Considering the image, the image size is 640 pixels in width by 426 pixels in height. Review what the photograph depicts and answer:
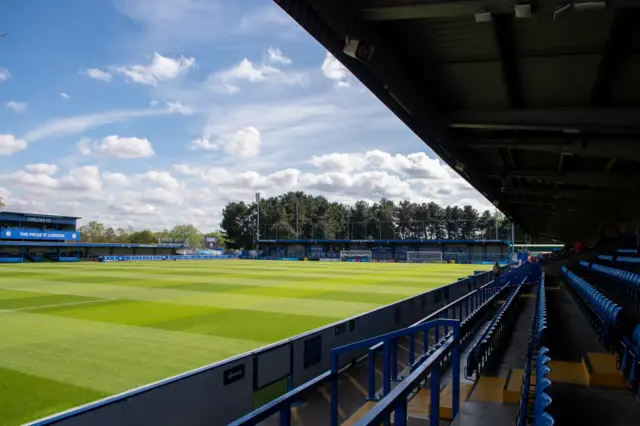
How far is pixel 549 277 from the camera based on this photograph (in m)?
23.0

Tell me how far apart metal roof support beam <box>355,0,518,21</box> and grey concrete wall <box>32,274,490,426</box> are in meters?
4.14

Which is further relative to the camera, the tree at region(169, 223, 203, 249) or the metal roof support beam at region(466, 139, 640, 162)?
the tree at region(169, 223, 203, 249)

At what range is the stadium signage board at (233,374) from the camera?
5.82 m

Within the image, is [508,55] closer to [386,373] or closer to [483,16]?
[483,16]

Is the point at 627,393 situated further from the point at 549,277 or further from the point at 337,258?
the point at 337,258

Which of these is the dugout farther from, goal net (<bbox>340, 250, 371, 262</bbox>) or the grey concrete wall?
the grey concrete wall

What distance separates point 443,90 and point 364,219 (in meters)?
131

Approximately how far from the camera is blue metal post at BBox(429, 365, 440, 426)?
3.87 m

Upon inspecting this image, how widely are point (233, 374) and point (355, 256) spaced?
216 feet

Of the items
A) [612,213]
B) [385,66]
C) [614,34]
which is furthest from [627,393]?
[612,213]

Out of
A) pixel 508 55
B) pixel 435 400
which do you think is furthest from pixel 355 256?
pixel 435 400

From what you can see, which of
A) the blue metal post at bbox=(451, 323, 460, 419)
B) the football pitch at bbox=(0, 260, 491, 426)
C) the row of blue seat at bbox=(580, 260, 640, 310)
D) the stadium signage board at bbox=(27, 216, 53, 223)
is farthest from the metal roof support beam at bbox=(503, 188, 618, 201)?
the stadium signage board at bbox=(27, 216, 53, 223)

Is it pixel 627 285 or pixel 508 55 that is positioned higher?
pixel 508 55

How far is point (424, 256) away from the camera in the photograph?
6756 cm
